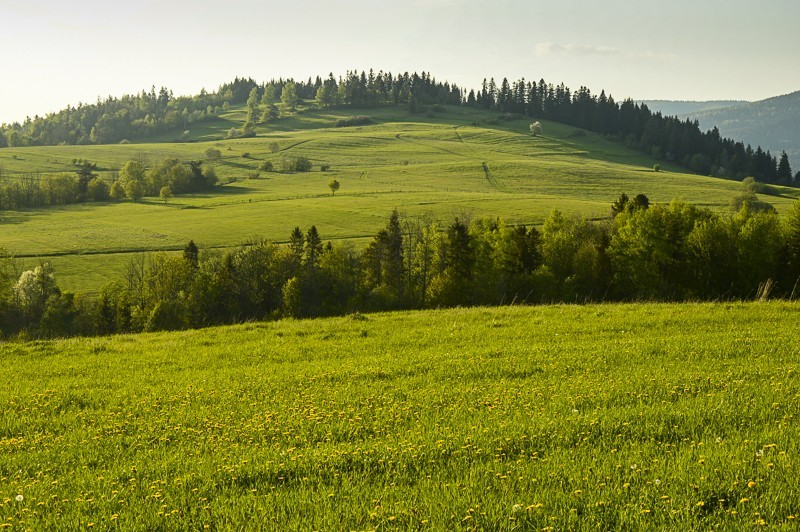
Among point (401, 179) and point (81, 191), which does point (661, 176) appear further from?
point (81, 191)

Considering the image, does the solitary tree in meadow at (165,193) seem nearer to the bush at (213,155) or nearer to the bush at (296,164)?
the bush at (296,164)

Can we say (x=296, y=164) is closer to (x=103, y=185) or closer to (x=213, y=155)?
(x=213, y=155)

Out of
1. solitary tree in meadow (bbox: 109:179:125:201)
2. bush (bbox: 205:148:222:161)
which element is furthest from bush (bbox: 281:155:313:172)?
solitary tree in meadow (bbox: 109:179:125:201)

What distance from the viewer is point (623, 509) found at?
718 centimetres

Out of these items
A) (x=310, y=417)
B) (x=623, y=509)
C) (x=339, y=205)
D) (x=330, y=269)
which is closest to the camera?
(x=623, y=509)

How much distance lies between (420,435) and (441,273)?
64.1 metres

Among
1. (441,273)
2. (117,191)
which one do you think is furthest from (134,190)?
(441,273)

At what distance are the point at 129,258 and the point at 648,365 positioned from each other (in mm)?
91335

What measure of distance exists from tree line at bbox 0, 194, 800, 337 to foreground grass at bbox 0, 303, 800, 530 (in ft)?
145

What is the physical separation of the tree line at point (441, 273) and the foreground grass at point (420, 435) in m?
44.1

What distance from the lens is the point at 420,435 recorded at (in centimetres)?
1022

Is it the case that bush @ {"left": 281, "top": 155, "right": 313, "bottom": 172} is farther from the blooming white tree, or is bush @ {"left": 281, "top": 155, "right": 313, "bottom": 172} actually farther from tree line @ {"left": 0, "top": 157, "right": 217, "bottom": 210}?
the blooming white tree

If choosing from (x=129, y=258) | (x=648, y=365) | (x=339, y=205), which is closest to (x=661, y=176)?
(x=339, y=205)

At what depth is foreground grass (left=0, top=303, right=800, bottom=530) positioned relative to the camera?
7.53 m
